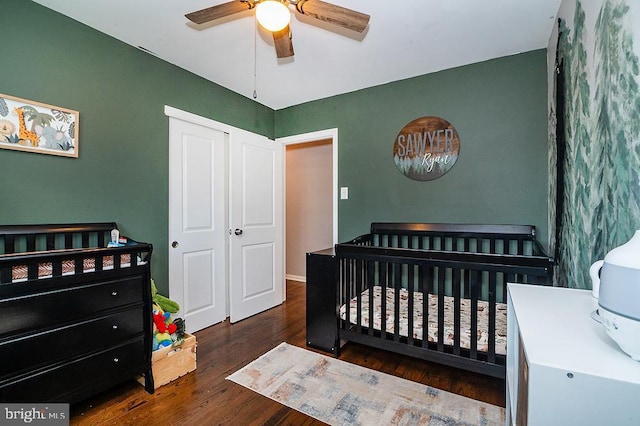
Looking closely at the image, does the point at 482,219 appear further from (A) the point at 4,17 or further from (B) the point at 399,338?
(A) the point at 4,17

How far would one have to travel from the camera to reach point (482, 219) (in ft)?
8.09

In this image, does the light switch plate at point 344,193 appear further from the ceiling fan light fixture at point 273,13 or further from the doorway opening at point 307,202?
the ceiling fan light fixture at point 273,13

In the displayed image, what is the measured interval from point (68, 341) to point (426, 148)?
283 centimetres

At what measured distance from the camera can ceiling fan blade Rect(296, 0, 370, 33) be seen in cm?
146

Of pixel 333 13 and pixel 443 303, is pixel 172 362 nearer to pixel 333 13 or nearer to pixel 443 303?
pixel 443 303

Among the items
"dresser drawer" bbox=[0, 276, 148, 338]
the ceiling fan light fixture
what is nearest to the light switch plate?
the ceiling fan light fixture

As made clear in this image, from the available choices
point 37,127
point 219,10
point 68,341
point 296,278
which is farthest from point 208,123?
point 296,278

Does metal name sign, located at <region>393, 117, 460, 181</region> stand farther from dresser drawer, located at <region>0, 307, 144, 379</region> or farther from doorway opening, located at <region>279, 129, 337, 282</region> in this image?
dresser drawer, located at <region>0, 307, 144, 379</region>

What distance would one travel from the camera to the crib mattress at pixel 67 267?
4.32ft

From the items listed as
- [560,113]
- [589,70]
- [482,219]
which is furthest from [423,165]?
[589,70]

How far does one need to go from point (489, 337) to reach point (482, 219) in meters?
1.08

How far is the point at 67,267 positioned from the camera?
1485 millimetres

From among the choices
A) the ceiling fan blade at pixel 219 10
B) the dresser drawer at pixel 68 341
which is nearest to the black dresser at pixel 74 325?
the dresser drawer at pixel 68 341

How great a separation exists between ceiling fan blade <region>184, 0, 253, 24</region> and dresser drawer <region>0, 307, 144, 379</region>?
5.44ft
